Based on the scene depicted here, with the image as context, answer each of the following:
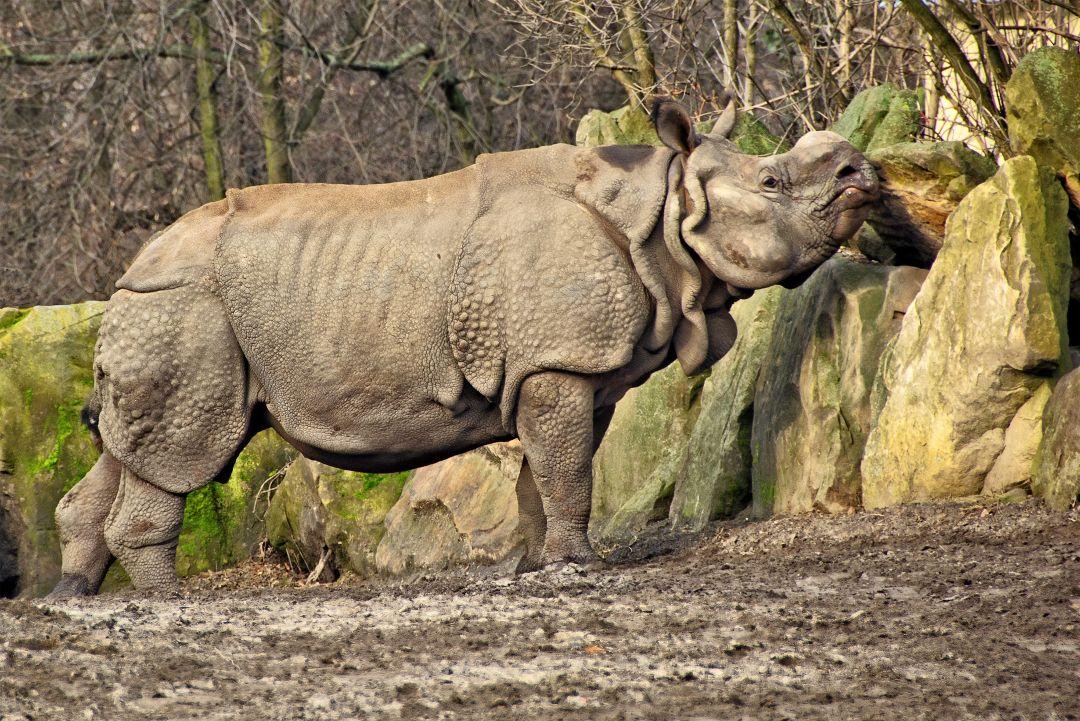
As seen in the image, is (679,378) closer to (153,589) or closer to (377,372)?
(377,372)

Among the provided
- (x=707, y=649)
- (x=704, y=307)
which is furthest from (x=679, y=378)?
(x=707, y=649)

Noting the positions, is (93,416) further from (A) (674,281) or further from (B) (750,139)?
(B) (750,139)

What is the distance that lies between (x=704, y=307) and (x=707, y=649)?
2591 millimetres

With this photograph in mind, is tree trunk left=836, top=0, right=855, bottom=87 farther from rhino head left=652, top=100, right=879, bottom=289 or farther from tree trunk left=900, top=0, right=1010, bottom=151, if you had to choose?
rhino head left=652, top=100, right=879, bottom=289

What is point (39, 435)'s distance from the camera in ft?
34.6

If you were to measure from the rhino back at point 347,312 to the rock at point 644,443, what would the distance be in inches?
88.7

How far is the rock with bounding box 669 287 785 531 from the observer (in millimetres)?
8141

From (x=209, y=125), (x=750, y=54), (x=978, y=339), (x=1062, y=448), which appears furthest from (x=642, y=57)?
(x=1062, y=448)

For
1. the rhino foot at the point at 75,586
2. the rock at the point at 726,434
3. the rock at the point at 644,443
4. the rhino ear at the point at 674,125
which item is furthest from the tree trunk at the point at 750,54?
the rhino foot at the point at 75,586

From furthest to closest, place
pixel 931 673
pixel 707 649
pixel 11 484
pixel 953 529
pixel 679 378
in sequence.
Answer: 1. pixel 11 484
2. pixel 679 378
3. pixel 953 529
4. pixel 707 649
5. pixel 931 673

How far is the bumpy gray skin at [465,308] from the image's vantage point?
263 inches

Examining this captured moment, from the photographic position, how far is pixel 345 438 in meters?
6.98

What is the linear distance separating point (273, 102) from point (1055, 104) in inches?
329

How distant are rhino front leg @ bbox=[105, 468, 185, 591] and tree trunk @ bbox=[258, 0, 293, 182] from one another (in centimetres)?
685
